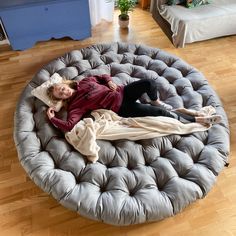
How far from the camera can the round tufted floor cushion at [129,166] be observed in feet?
4.05

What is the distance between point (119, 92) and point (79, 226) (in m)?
0.80

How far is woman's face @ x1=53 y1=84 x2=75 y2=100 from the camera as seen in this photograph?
5.07ft

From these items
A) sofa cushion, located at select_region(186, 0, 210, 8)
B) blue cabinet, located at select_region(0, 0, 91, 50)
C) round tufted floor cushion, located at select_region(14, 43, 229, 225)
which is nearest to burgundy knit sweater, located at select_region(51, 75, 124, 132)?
round tufted floor cushion, located at select_region(14, 43, 229, 225)

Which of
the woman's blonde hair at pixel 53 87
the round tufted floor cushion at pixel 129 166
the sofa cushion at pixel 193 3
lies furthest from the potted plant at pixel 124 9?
the woman's blonde hair at pixel 53 87

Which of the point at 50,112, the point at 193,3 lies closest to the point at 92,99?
the point at 50,112

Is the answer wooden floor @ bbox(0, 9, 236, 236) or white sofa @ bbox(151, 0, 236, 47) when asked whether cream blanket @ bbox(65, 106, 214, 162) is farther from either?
white sofa @ bbox(151, 0, 236, 47)

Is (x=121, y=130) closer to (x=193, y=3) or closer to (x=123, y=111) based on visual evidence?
(x=123, y=111)

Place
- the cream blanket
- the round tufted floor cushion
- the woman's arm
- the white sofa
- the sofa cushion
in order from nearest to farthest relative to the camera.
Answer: the round tufted floor cushion → the cream blanket → the woman's arm → the white sofa → the sofa cushion

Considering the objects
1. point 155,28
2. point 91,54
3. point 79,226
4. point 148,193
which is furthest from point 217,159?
point 155,28

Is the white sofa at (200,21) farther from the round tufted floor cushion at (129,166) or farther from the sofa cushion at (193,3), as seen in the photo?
the round tufted floor cushion at (129,166)

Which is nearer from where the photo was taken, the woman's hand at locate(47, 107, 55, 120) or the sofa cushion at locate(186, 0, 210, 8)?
the woman's hand at locate(47, 107, 55, 120)

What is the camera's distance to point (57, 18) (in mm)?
2279

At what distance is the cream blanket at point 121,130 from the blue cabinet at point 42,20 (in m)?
1.22

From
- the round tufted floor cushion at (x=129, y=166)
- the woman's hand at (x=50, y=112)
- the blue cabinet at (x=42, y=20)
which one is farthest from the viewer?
the blue cabinet at (x=42, y=20)
